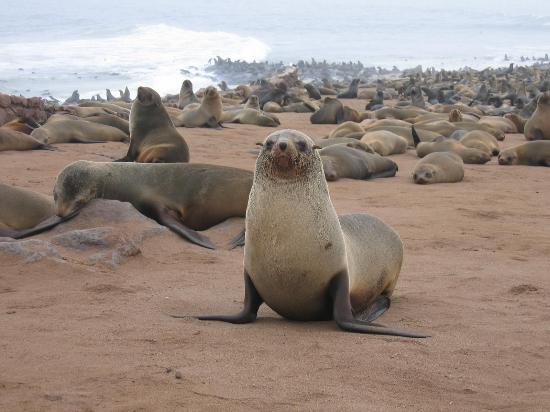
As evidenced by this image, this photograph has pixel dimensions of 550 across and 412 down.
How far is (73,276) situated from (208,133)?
893 centimetres

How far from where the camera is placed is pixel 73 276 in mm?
4438

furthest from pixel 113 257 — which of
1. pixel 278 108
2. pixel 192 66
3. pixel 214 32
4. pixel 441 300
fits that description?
pixel 214 32

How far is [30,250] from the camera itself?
4664mm

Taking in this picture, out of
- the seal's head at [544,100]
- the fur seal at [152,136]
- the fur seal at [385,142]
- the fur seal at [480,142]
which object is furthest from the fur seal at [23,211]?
the seal's head at [544,100]

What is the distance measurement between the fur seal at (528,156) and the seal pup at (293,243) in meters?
7.78

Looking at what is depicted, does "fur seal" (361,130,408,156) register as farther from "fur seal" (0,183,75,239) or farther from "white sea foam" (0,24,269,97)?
"white sea foam" (0,24,269,97)

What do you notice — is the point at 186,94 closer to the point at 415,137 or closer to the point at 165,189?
the point at 415,137

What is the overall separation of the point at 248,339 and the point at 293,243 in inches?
21.8

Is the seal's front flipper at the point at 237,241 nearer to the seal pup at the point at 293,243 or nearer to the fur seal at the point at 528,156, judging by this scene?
the seal pup at the point at 293,243

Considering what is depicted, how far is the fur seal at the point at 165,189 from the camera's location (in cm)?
621

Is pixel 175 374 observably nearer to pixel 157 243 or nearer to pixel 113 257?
pixel 113 257

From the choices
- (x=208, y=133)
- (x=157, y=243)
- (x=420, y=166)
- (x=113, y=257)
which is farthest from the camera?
(x=208, y=133)

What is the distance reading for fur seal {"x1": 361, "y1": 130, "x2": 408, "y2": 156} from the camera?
38.9 feet

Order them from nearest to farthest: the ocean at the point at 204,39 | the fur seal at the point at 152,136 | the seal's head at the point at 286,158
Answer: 1. the seal's head at the point at 286,158
2. the fur seal at the point at 152,136
3. the ocean at the point at 204,39
